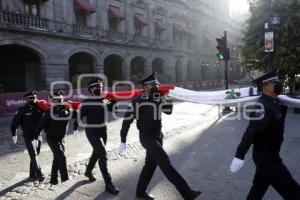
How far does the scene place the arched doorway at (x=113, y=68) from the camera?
97.2ft

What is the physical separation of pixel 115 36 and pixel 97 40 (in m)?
2.72

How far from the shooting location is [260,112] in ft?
12.7

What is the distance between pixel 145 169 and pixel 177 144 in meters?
3.95

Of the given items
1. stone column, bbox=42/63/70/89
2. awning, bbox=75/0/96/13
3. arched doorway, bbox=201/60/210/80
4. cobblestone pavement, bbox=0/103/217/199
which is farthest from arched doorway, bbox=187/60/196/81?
cobblestone pavement, bbox=0/103/217/199

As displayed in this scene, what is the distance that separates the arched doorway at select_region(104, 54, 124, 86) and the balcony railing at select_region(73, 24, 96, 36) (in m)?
5.01

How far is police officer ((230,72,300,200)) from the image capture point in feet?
12.5

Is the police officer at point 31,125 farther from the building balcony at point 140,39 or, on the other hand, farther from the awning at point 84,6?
the building balcony at point 140,39

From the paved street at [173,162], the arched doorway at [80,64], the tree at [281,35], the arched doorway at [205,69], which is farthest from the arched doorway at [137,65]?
the paved street at [173,162]

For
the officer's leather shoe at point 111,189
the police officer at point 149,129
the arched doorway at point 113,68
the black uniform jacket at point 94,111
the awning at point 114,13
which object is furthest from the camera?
the arched doorway at point 113,68

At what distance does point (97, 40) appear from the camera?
24891mm

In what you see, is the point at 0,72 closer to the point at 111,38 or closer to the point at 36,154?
the point at 111,38

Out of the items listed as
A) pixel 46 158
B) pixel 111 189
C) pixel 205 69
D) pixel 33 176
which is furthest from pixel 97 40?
pixel 205 69

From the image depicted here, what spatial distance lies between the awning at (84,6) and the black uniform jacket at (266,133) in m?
21.5

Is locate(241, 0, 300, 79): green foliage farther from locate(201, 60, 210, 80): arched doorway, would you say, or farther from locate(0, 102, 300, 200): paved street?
locate(201, 60, 210, 80): arched doorway
